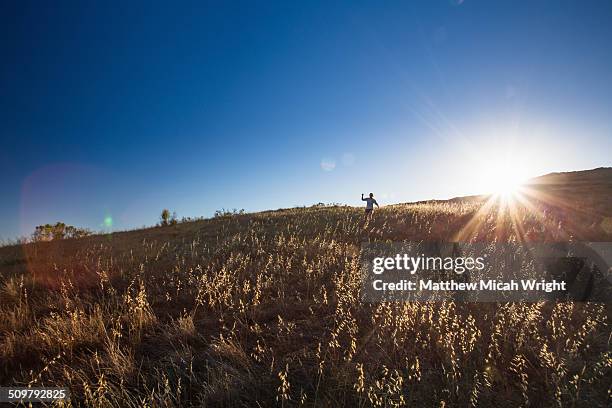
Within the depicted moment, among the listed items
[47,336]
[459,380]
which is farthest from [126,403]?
[459,380]

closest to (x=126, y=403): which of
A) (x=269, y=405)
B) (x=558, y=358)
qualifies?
(x=269, y=405)

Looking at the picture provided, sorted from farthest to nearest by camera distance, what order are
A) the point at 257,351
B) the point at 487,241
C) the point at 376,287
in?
1. the point at 487,241
2. the point at 376,287
3. the point at 257,351

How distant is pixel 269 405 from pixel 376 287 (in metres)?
3.13

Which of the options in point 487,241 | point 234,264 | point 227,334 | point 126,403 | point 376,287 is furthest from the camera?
point 487,241

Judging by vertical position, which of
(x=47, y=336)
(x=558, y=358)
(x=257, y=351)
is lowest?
(x=558, y=358)

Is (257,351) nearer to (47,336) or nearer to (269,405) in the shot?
(269,405)

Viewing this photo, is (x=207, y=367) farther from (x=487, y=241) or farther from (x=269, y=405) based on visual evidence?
(x=487, y=241)

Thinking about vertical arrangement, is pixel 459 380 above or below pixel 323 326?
below

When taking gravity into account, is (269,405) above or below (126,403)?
below

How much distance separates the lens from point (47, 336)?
389cm

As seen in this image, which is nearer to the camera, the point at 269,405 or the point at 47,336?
the point at 269,405

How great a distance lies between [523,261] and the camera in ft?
20.8

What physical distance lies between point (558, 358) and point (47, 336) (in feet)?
19.7

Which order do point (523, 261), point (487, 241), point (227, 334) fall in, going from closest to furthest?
point (227, 334)
point (523, 261)
point (487, 241)
